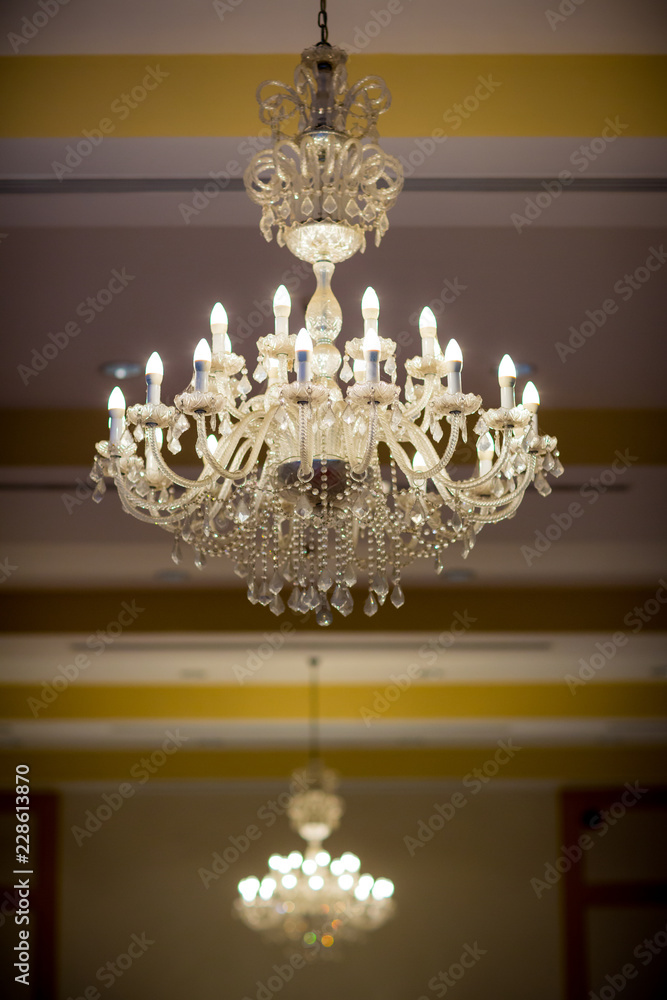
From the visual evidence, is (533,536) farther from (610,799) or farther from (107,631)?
(610,799)

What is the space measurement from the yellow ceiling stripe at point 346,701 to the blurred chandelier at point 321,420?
5417mm

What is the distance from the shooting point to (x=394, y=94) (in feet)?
7.47

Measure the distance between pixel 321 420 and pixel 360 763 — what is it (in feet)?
23.7

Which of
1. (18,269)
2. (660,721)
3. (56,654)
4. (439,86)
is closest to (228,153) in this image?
(439,86)

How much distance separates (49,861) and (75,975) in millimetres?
970

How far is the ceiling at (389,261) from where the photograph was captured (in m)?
2.25

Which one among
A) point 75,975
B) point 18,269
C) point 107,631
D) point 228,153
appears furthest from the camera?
point 75,975

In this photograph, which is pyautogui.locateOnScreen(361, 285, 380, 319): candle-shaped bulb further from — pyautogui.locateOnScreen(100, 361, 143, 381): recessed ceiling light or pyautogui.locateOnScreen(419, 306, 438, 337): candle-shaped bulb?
pyautogui.locateOnScreen(100, 361, 143, 381): recessed ceiling light

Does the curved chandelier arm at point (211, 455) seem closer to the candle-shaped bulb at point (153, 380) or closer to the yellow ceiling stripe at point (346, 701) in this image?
the candle-shaped bulb at point (153, 380)

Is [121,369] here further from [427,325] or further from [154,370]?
[427,325]

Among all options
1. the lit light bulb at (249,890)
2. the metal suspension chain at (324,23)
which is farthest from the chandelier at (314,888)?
the metal suspension chain at (324,23)

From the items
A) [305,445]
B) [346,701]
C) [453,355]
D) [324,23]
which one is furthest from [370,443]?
[346,701]

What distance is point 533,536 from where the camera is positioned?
4.77 m

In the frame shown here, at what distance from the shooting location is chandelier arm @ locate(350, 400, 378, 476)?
5.75 feet
